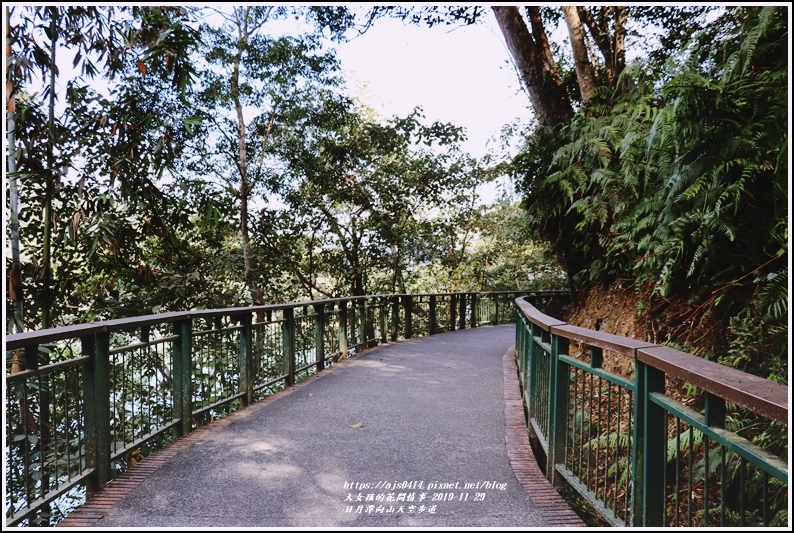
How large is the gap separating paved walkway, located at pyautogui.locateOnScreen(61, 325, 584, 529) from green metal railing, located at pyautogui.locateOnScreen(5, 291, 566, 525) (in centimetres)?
24

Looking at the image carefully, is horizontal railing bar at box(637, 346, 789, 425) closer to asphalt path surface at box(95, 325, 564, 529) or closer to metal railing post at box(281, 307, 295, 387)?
asphalt path surface at box(95, 325, 564, 529)

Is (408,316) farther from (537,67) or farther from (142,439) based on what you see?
(142,439)

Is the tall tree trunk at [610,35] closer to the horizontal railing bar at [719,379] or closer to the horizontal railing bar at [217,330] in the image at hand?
the horizontal railing bar at [217,330]

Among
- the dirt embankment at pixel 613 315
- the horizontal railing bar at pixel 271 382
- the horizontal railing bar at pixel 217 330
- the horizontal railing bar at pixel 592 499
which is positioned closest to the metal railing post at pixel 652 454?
the horizontal railing bar at pixel 592 499

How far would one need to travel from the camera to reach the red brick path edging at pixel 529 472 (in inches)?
121

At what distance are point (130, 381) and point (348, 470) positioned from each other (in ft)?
6.84

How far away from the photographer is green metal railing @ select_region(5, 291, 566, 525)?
10.00 ft

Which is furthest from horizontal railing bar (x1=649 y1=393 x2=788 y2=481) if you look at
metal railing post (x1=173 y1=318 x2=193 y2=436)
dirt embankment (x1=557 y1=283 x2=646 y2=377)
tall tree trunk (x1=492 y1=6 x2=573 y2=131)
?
tall tree trunk (x1=492 y1=6 x2=573 y2=131)

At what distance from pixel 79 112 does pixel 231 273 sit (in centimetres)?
714

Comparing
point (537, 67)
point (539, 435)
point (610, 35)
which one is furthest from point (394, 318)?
point (539, 435)

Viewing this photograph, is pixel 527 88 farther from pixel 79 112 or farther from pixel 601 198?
pixel 79 112

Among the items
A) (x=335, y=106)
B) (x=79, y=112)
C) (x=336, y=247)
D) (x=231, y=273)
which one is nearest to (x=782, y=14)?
(x=79, y=112)

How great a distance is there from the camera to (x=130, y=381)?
4.50 meters

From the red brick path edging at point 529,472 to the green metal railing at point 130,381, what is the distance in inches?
107
